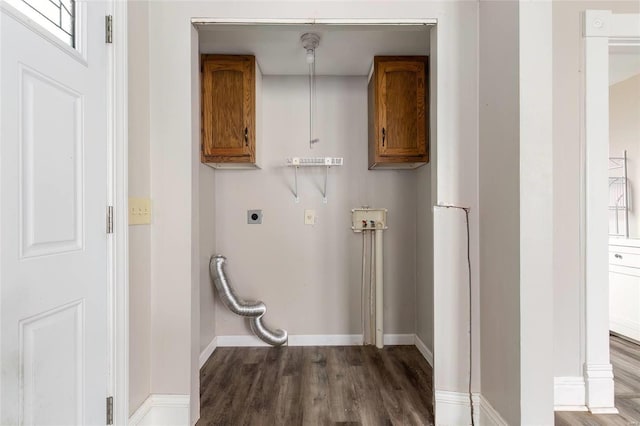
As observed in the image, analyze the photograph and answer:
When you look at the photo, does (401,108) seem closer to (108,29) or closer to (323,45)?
(323,45)

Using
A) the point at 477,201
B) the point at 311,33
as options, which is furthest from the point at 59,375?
the point at 311,33

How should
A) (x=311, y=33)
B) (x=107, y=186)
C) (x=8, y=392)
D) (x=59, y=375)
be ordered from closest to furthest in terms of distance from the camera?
(x=8, y=392) < (x=59, y=375) < (x=107, y=186) < (x=311, y=33)

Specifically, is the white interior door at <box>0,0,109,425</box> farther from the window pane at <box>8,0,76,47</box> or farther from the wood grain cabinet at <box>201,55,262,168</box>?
the wood grain cabinet at <box>201,55,262,168</box>

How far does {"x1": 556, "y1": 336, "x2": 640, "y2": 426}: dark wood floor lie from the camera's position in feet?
6.05

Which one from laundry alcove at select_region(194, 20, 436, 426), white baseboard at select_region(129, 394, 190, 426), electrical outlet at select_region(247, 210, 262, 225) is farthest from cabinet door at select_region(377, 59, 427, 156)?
white baseboard at select_region(129, 394, 190, 426)

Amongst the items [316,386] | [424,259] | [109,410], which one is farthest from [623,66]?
[109,410]

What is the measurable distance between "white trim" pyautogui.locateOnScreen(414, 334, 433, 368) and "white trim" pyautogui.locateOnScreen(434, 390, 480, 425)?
76 cm

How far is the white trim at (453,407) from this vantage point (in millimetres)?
1798

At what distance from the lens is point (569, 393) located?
1.96 meters

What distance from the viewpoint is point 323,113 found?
301 centimetres

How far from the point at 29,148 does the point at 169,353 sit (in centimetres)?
124

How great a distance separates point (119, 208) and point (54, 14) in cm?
78

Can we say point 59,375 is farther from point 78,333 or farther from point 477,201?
point 477,201

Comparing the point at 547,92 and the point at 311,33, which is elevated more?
the point at 311,33
